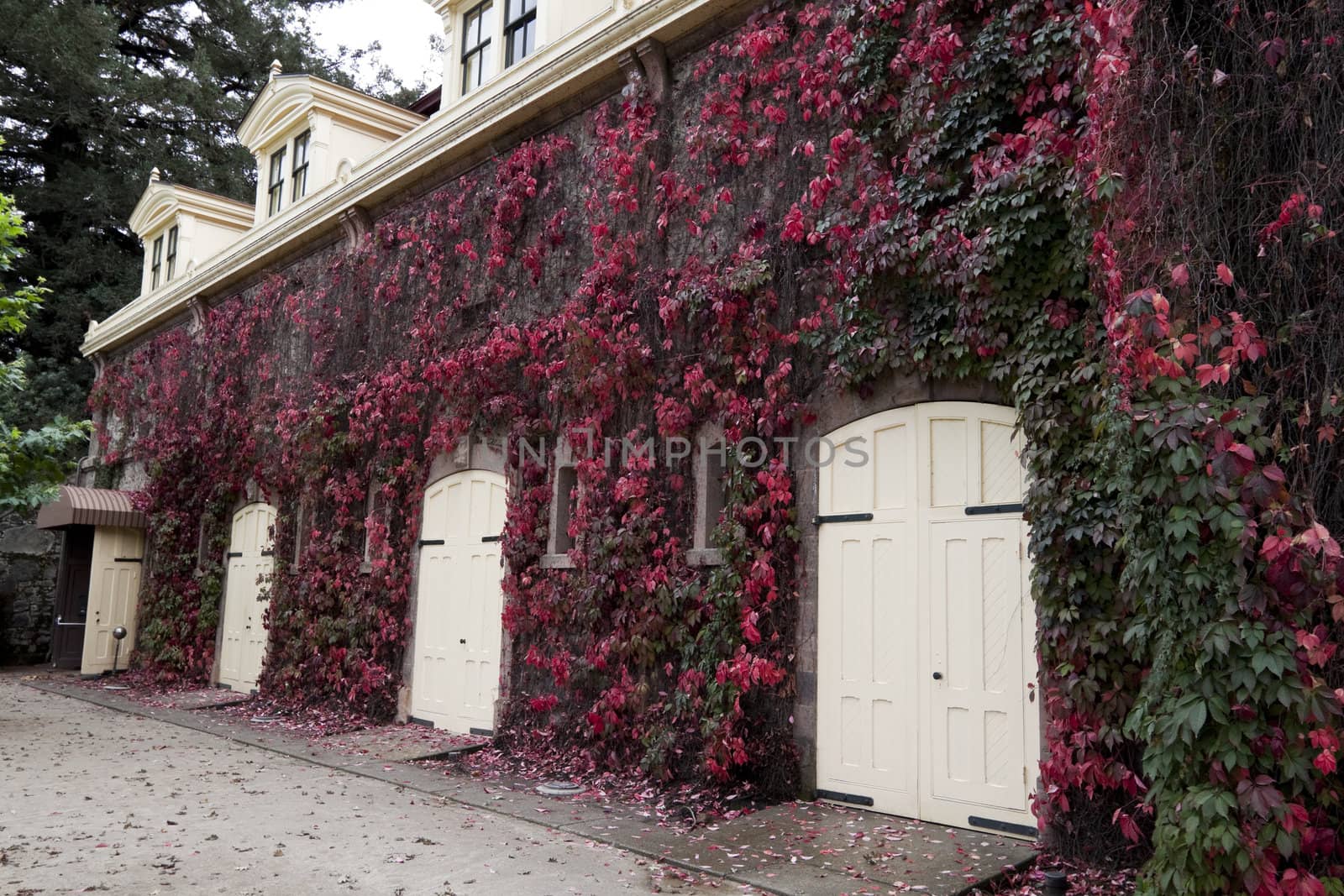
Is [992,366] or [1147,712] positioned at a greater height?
[992,366]

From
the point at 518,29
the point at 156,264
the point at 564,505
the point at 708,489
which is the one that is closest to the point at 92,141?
the point at 156,264

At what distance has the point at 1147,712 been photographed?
4.43 meters

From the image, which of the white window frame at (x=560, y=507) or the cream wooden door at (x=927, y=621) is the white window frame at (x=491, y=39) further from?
the cream wooden door at (x=927, y=621)

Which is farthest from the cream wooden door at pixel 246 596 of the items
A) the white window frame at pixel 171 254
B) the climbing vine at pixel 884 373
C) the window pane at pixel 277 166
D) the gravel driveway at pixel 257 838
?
the white window frame at pixel 171 254

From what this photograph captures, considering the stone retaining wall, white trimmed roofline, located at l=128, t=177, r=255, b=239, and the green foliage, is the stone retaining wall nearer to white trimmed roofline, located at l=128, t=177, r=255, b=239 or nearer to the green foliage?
white trimmed roofline, located at l=128, t=177, r=255, b=239

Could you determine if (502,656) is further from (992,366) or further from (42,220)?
(42,220)

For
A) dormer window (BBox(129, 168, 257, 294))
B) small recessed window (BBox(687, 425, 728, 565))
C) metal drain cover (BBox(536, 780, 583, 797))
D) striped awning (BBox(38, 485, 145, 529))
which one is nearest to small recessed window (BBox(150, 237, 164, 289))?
dormer window (BBox(129, 168, 257, 294))

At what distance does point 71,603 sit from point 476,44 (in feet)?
38.9

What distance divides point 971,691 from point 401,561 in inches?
271

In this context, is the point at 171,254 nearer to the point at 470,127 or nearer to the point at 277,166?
the point at 277,166

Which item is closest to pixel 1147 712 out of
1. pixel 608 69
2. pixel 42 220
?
pixel 608 69

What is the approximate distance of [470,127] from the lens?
35.2 ft

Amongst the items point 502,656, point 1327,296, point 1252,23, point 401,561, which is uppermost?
point 1252,23

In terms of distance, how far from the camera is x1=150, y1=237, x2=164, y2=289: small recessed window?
18.6m
